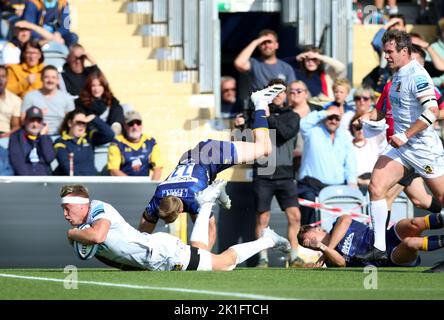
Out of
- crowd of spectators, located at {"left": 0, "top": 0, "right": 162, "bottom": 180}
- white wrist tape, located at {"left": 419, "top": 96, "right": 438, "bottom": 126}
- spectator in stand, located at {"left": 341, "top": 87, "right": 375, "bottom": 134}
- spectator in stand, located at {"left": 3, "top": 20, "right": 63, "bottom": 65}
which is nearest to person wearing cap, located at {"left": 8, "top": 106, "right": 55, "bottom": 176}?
crowd of spectators, located at {"left": 0, "top": 0, "right": 162, "bottom": 180}

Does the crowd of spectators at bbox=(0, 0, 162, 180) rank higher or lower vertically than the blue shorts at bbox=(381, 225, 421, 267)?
higher

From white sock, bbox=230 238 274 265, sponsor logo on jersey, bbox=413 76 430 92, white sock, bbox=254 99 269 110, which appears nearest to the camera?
sponsor logo on jersey, bbox=413 76 430 92

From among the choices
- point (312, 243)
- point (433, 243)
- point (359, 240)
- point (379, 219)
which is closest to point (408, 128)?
point (379, 219)

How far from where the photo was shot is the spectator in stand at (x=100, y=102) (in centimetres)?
1620

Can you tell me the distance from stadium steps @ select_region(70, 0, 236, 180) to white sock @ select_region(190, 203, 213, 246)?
13.3 ft

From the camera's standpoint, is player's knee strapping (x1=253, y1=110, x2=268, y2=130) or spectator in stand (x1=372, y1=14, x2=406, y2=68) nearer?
player's knee strapping (x1=253, y1=110, x2=268, y2=130)

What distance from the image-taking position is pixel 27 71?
1691cm

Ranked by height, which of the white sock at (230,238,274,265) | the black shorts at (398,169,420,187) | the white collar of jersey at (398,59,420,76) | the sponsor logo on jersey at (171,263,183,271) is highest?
the white collar of jersey at (398,59,420,76)

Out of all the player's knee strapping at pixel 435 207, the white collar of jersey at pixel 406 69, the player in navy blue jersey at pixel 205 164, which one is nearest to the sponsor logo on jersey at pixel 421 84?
the white collar of jersey at pixel 406 69

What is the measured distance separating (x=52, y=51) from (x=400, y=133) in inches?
287

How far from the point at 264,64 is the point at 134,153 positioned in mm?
2331

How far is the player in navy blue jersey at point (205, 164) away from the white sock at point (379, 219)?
1.52m

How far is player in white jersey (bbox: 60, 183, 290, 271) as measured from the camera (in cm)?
1105

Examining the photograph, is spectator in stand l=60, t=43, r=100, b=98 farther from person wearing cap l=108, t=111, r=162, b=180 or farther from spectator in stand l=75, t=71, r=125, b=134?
person wearing cap l=108, t=111, r=162, b=180
